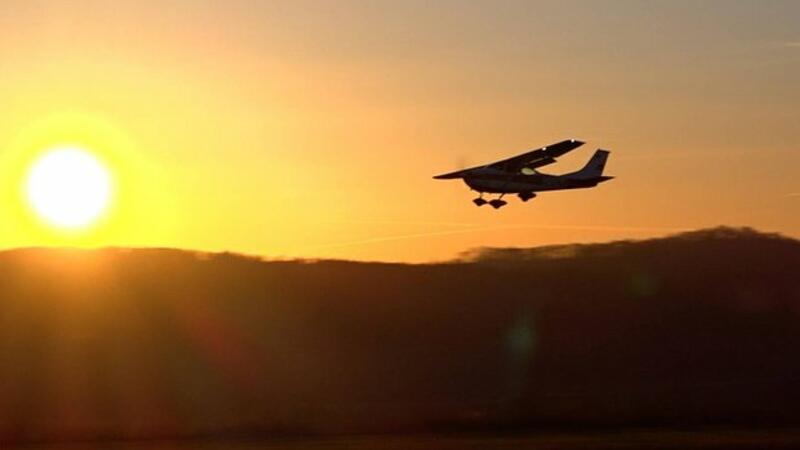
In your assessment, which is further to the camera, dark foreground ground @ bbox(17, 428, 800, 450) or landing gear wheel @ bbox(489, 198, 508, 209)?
landing gear wheel @ bbox(489, 198, 508, 209)

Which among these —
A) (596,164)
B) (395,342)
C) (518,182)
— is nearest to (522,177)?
(518,182)

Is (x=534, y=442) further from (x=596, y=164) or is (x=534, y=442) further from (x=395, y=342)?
(x=395, y=342)

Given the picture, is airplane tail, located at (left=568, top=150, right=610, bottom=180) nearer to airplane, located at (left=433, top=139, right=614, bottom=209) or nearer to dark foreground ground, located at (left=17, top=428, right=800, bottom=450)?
airplane, located at (left=433, top=139, right=614, bottom=209)

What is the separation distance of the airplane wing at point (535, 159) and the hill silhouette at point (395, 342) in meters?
6.48

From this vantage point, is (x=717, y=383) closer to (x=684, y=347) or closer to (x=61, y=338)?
(x=684, y=347)

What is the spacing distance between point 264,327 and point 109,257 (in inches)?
575

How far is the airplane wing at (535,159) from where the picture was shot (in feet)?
133

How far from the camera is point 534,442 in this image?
2650cm

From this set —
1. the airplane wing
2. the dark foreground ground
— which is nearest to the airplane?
the airplane wing

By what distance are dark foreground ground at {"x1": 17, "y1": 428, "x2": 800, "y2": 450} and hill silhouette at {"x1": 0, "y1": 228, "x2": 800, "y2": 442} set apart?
3225 mm

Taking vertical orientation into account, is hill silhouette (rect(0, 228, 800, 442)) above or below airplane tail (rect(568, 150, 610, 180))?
below

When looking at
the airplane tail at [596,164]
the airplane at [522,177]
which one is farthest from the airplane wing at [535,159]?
the airplane tail at [596,164]

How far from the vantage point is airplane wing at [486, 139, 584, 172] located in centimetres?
4056

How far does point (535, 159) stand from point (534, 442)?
16.7 metres
